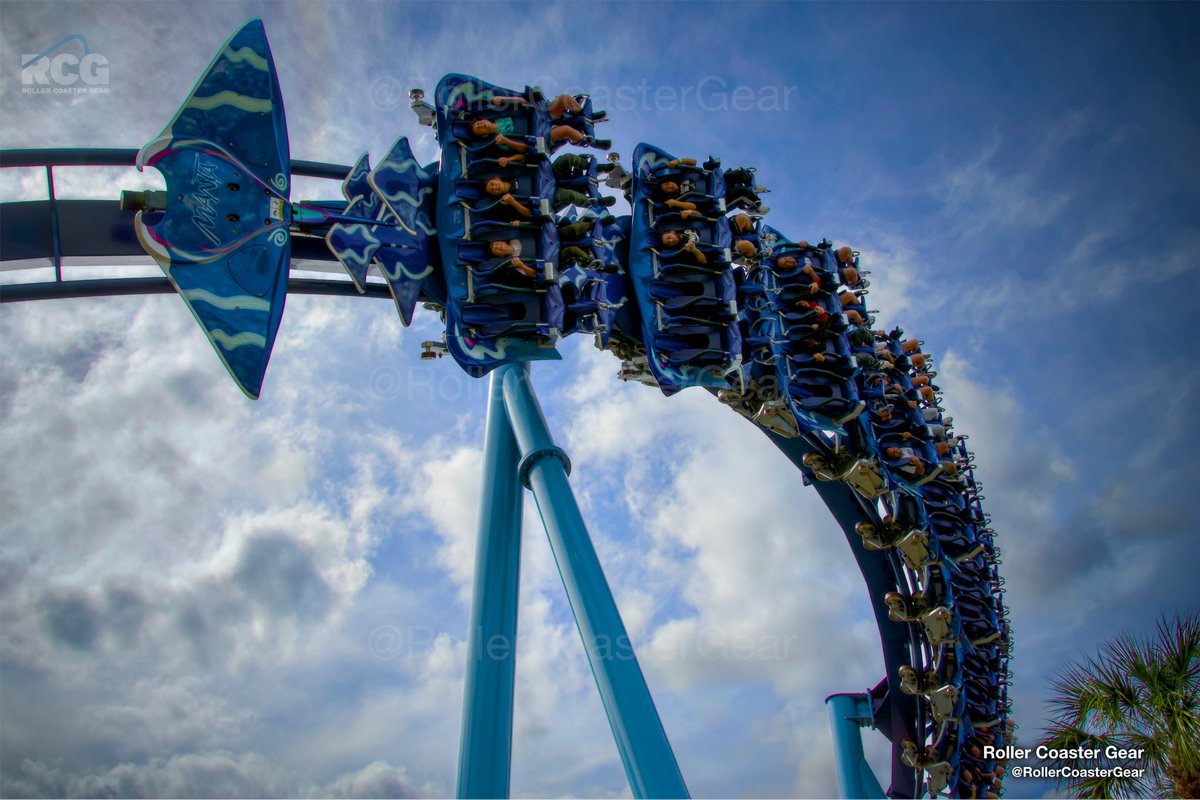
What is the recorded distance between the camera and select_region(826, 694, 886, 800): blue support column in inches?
518

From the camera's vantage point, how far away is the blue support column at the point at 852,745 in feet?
43.1

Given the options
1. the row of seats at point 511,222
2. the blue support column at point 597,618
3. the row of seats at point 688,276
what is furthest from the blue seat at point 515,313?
the row of seats at point 688,276

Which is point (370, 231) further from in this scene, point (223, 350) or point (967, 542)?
point (967, 542)

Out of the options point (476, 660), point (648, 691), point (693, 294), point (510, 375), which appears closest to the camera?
point (648, 691)

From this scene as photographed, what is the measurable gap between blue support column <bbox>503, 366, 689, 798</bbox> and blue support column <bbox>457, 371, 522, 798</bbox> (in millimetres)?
320

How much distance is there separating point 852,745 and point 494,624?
816cm

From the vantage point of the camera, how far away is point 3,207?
6.10 metres

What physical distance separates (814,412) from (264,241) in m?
6.52

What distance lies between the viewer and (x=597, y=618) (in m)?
6.87

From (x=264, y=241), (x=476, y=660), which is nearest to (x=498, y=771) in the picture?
(x=476, y=660)

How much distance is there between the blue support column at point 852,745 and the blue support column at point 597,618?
8.02 meters

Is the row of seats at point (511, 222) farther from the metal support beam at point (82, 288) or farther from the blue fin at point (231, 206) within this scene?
the metal support beam at point (82, 288)

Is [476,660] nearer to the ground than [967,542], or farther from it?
nearer to the ground

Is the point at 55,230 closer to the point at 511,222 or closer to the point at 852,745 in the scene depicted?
the point at 511,222
